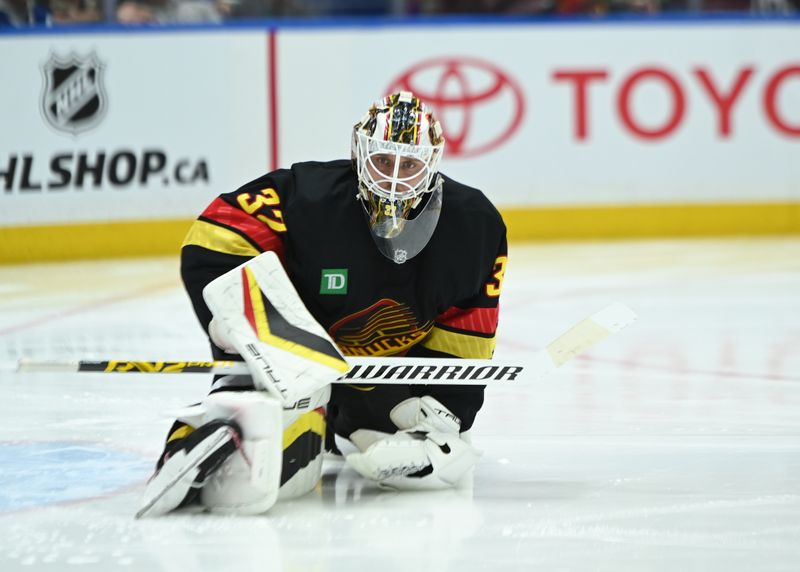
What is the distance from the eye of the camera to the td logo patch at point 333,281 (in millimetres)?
2607

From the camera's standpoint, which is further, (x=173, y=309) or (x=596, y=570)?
(x=173, y=309)

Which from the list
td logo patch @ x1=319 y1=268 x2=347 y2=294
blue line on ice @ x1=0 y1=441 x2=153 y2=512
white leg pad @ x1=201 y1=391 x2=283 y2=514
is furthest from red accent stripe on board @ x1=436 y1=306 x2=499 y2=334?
blue line on ice @ x1=0 y1=441 x2=153 y2=512

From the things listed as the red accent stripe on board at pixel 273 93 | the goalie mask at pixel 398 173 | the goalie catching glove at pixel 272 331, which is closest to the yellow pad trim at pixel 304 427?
the goalie catching glove at pixel 272 331

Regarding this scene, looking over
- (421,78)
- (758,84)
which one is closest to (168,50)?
(421,78)

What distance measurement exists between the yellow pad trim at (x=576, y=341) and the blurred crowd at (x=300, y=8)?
4.23 metres

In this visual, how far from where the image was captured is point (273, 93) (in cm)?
659

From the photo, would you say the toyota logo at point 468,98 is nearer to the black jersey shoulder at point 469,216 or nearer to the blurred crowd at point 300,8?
the blurred crowd at point 300,8

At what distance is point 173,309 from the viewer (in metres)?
4.95

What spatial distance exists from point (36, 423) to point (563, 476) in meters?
1.27

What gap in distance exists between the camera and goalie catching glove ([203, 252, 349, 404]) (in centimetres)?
239

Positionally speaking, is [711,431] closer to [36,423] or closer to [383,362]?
[383,362]

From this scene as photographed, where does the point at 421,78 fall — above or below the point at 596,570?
above

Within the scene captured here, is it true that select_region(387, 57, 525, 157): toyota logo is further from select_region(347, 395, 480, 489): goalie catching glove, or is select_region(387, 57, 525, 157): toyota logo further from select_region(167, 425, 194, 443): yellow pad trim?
select_region(167, 425, 194, 443): yellow pad trim

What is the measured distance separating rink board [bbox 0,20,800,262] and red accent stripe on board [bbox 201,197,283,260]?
376 centimetres
